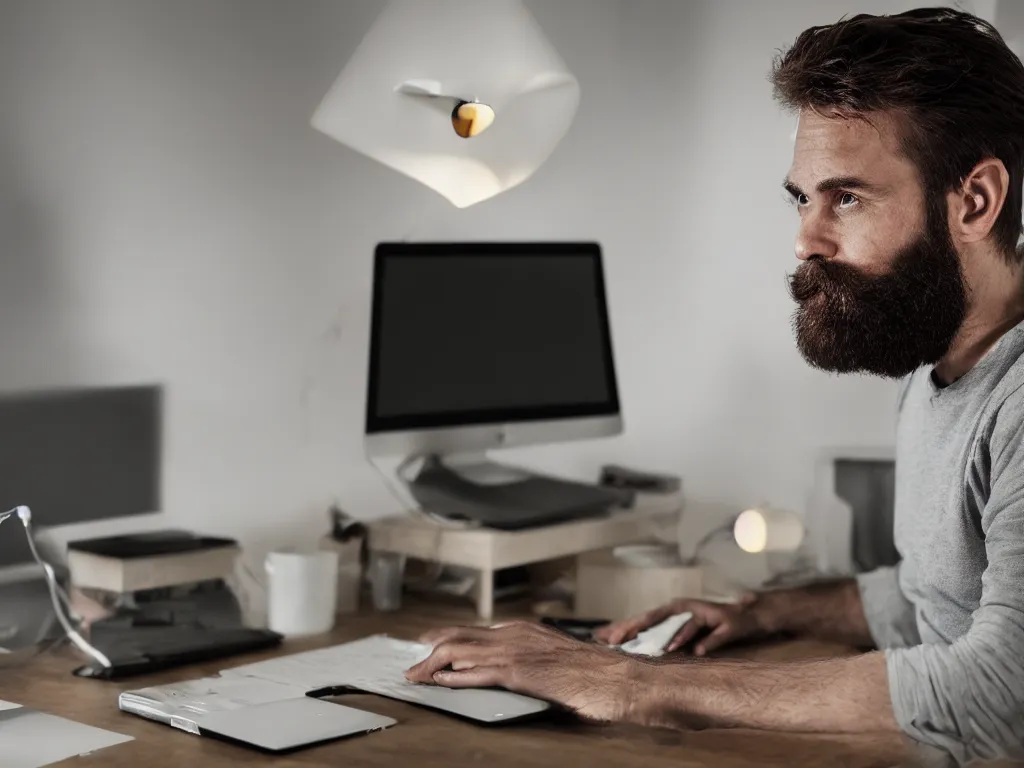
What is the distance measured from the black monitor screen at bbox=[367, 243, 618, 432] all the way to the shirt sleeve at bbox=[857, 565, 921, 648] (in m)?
0.58

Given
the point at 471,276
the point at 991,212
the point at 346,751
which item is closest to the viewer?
the point at 346,751

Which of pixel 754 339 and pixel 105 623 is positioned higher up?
pixel 754 339

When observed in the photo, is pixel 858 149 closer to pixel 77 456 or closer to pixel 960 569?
pixel 960 569

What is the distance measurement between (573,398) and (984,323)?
2.52 ft

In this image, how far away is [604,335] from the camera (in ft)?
7.43

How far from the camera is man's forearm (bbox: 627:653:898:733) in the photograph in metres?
1.32

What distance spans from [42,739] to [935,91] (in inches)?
48.4

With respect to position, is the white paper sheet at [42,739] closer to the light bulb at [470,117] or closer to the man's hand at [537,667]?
the man's hand at [537,667]

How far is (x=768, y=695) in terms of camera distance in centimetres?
135

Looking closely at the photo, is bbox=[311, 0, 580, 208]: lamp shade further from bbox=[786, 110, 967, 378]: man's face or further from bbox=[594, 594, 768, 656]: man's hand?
bbox=[594, 594, 768, 656]: man's hand

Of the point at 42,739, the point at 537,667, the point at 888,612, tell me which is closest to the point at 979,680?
the point at 537,667

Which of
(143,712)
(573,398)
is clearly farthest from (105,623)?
(573,398)

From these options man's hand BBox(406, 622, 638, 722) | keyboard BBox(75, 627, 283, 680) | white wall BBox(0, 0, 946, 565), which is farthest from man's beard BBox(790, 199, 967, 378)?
keyboard BBox(75, 627, 283, 680)

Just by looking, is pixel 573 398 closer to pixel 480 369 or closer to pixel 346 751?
pixel 480 369
